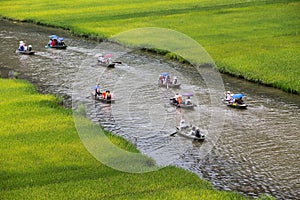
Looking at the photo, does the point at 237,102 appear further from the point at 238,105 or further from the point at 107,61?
the point at 107,61

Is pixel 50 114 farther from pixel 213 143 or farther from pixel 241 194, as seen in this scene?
pixel 241 194

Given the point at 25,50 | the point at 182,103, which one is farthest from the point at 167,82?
the point at 25,50

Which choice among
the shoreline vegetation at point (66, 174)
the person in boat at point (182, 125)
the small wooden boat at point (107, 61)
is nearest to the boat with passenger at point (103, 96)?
the shoreline vegetation at point (66, 174)

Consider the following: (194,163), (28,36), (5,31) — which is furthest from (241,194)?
(5,31)

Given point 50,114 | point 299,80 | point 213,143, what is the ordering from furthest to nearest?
point 299,80, point 50,114, point 213,143

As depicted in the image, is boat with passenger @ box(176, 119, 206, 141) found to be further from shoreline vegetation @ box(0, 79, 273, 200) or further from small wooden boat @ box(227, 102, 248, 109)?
small wooden boat @ box(227, 102, 248, 109)

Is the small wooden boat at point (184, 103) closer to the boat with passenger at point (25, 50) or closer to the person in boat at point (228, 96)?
the person in boat at point (228, 96)

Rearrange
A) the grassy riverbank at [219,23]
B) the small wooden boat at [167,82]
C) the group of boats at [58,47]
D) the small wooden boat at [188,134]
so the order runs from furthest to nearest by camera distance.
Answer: the group of boats at [58,47] < the grassy riverbank at [219,23] < the small wooden boat at [167,82] < the small wooden boat at [188,134]
